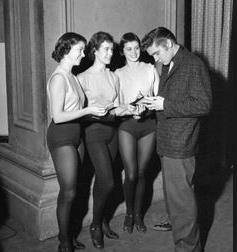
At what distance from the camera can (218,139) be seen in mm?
4707

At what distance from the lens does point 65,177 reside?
9.53 ft

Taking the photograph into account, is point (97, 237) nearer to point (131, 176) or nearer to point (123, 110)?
point (131, 176)

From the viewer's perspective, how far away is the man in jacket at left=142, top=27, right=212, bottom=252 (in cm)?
253

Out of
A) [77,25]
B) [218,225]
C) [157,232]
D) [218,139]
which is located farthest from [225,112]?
[77,25]

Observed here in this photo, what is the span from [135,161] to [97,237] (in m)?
0.66

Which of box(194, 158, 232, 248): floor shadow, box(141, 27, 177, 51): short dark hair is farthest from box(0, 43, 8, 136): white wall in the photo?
box(194, 158, 232, 248): floor shadow

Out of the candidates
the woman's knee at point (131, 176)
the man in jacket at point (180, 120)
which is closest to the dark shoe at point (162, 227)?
the woman's knee at point (131, 176)

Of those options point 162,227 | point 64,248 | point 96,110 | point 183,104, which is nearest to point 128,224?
point 162,227

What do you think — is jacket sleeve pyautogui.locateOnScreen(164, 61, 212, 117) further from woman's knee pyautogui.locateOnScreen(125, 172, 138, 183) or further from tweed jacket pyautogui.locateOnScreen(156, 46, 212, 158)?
woman's knee pyautogui.locateOnScreen(125, 172, 138, 183)

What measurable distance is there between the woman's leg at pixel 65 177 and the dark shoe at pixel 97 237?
0.28 metres

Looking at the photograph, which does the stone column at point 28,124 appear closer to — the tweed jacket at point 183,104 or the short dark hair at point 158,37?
the short dark hair at point 158,37

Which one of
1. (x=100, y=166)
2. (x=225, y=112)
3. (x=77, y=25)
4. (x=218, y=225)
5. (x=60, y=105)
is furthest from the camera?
(x=225, y=112)

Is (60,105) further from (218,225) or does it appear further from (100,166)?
(218,225)

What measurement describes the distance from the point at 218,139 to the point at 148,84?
5.61 ft
